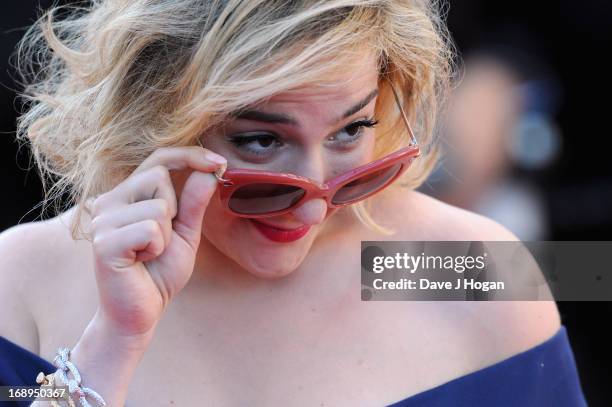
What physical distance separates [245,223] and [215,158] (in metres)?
0.19

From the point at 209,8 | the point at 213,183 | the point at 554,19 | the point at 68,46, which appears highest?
the point at 554,19

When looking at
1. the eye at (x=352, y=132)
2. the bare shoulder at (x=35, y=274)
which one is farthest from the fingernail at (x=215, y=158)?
the bare shoulder at (x=35, y=274)

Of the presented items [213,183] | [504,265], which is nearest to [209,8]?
[213,183]

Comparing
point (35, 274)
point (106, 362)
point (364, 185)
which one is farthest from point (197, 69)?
point (35, 274)

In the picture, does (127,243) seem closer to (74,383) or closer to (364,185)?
(74,383)

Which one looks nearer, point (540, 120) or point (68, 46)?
point (68, 46)

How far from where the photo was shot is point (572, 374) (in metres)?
2.07

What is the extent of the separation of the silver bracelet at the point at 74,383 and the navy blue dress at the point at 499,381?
0.86ft

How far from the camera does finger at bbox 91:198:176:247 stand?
1.61 m

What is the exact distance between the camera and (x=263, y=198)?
167 centimetres

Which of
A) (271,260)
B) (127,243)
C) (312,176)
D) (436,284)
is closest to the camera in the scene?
(127,243)

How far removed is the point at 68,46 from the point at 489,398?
1283 millimetres

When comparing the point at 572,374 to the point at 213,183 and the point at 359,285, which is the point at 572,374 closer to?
the point at 359,285

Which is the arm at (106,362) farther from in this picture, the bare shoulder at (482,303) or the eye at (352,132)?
the bare shoulder at (482,303)
